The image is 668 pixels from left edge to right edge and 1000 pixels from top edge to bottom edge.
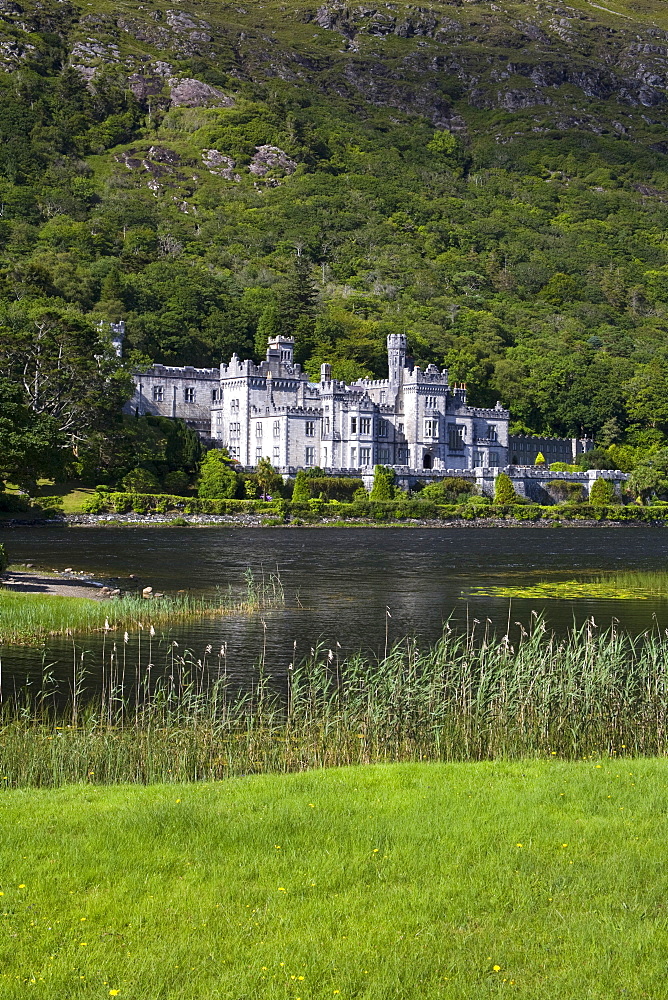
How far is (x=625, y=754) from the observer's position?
1809cm

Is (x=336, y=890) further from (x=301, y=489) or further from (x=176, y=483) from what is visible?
(x=301, y=489)

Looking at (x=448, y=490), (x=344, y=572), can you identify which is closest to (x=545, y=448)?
(x=448, y=490)

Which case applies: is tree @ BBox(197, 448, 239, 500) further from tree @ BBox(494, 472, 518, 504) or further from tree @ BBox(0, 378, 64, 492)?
tree @ BBox(494, 472, 518, 504)

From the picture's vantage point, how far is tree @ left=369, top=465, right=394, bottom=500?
347ft

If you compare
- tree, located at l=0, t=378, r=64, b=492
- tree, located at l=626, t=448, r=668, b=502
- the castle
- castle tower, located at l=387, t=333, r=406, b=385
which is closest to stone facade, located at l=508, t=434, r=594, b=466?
the castle

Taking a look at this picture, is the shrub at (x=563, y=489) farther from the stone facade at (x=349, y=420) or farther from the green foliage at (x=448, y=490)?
the green foliage at (x=448, y=490)

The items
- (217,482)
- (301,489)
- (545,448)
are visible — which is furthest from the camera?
(545,448)

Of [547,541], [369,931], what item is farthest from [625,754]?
[547,541]

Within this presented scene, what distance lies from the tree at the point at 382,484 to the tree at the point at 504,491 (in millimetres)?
11452

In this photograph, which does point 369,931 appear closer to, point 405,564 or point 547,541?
point 405,564

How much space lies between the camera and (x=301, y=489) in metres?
102

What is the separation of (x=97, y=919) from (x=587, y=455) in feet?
415

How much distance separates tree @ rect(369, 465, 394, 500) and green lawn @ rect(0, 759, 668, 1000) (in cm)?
9146

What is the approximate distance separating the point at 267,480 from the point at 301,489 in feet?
10.3
